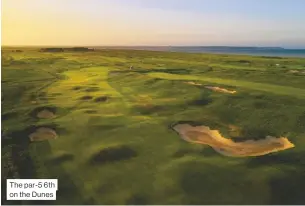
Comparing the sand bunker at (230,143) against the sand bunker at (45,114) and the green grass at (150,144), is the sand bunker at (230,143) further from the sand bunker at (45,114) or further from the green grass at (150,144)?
the sand bunker at (45,114)

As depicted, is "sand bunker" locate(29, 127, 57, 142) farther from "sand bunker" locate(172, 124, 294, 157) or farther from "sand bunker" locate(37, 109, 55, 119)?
"sand bunker" locate(172, 124, 294, 157)

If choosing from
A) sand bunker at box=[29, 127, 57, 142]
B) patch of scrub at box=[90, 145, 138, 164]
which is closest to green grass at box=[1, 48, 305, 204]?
patch of scrub at box=[90, 145, 138, 164]

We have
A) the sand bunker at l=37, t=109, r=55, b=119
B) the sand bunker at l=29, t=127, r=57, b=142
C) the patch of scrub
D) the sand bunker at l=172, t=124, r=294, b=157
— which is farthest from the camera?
the sand bunker at l=37, t=109, r=55, b=119

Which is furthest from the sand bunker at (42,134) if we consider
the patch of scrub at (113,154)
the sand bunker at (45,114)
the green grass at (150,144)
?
the patch of scrub at (113,154)

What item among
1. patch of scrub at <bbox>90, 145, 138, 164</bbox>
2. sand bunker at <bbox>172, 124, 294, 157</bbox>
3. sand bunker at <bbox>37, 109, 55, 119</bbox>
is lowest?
patch of scrub at <bbox>90, 145, 138, 164</bbox>

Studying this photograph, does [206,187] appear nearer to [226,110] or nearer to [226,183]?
[226,183]

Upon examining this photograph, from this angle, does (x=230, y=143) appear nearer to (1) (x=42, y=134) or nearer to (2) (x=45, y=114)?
(1) (x=42, y=134)
